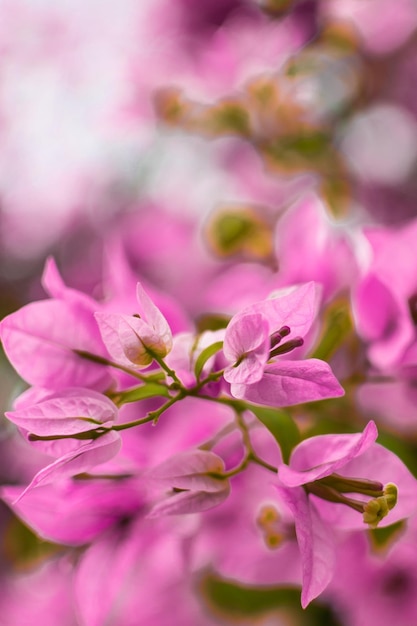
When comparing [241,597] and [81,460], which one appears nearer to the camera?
[81,460]

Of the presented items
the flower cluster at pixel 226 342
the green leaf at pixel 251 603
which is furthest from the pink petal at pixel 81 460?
the green leaf at pixel 251 603

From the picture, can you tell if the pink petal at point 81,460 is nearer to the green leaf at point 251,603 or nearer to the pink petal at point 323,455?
the pink petal at point 323,455

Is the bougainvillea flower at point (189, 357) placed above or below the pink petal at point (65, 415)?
below

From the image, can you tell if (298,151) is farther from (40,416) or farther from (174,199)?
(40,416)

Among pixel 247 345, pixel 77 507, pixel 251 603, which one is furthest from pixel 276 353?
pixel 251 603

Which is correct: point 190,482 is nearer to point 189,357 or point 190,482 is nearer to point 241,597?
point 189,357

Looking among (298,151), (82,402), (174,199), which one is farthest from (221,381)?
(174,199)

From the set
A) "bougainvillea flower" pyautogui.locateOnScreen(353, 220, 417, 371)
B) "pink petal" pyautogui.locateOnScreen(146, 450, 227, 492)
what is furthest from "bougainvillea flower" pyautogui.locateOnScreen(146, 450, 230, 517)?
"bougainvillea flower" pyautogui.locateOnScreen(353, 220, 417, 371)
